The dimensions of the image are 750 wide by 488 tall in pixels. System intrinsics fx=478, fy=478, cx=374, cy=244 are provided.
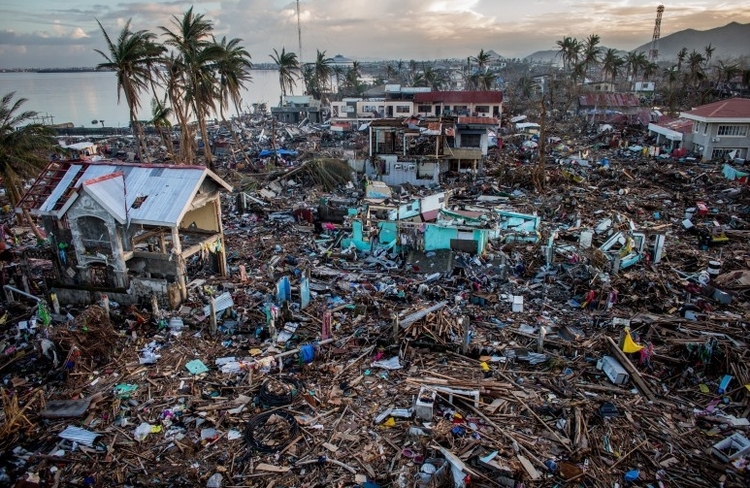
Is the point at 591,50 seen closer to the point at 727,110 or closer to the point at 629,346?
the point at 727,110

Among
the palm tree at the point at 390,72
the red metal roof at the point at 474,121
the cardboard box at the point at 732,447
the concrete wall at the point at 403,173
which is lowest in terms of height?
the cardboard box at the point at 732,447

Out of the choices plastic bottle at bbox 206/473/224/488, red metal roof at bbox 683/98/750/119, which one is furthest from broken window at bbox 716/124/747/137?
plastic bottle at bbox 206/473/224/488

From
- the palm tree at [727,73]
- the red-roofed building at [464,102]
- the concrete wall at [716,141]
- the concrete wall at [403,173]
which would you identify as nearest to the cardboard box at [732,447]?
the concrete wall at [403,173]

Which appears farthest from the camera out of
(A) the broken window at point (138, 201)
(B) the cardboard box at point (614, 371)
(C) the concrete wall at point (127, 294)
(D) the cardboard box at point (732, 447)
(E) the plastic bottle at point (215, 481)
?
(C) the concrete wall at point (127, 294)

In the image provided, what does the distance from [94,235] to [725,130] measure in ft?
135

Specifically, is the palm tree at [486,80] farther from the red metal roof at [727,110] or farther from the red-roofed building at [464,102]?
the red metal roof at [727,110]

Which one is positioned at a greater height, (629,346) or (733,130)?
(733,130)

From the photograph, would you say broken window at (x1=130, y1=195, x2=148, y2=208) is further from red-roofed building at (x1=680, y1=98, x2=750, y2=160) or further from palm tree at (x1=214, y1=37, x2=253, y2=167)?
red-roofed building at (x1=680, y1=98, x2=750, y2=160)

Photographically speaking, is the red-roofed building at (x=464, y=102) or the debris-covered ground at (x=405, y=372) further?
the red-roofed building at (x=464, y=102)

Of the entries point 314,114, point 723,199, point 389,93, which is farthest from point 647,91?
point 723,199

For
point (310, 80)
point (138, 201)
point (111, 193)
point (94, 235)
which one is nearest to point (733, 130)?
point (138, 201)

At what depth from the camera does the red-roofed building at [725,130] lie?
34750 mm

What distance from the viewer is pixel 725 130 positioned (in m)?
35.5

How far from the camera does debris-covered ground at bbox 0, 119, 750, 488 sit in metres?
9.39
